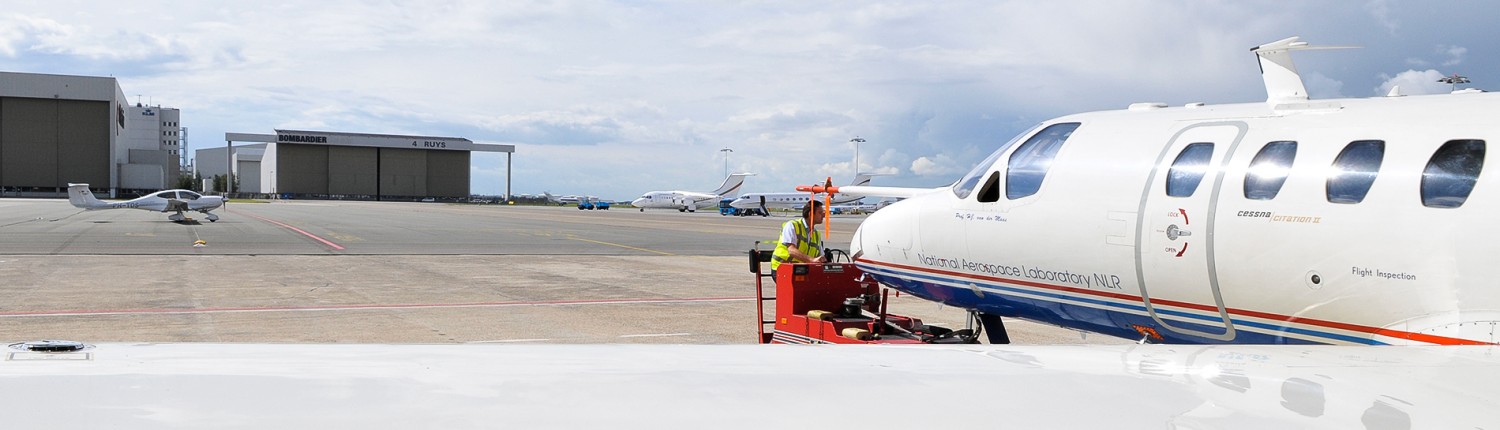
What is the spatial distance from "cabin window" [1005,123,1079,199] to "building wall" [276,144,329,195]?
157 m

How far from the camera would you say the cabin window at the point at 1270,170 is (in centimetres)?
577

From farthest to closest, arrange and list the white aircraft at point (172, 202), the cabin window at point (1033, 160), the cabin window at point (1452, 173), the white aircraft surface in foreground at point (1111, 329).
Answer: the white aircraft at point (172, 202) < the cabin window at point (1033, 160) < the cabin window at point (1452, 173) < the white aircraft surface in foreground at point (1111, 329)

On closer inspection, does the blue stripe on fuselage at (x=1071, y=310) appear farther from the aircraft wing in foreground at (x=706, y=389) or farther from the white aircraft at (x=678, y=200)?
the white aircraft at (x=678, y=200)

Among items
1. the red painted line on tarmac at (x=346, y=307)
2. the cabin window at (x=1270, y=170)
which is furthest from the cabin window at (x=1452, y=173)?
the red painted line on tarmac at (x=346, y=307)

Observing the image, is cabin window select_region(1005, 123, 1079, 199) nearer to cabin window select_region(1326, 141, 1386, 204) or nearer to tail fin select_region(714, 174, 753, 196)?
cabin window select_region(1326, 141, 1386, 204)

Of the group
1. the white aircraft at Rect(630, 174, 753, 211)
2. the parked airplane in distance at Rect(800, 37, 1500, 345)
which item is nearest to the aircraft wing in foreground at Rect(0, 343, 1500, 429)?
the parked airplane in distance at Rect(800, 37, 1500, 345)

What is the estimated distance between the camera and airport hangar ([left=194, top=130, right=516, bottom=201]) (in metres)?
150

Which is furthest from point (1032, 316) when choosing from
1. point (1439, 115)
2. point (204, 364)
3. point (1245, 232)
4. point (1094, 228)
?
point (204, 364)

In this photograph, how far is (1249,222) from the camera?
584cm

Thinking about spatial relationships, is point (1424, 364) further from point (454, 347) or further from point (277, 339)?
point (277, 339)

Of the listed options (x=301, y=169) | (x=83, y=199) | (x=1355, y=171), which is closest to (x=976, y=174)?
(x=1355, y=171)

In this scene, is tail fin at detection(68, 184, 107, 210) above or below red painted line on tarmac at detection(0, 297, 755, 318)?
above

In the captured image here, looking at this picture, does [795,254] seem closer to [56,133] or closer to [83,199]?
[83,199]

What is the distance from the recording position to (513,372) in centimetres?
374
